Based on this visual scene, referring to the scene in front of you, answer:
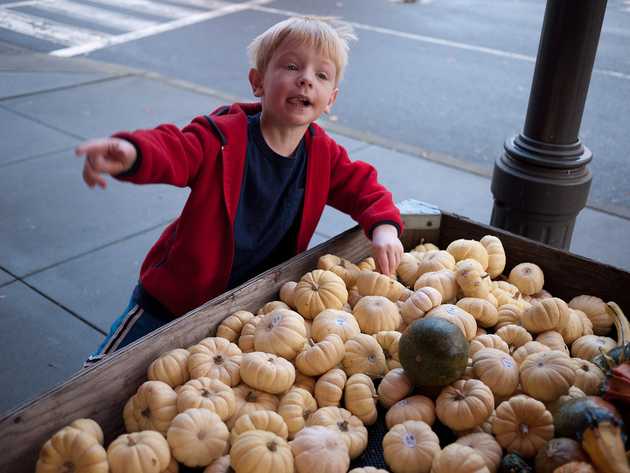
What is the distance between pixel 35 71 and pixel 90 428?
737 cm

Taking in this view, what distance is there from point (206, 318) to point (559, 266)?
147 cm

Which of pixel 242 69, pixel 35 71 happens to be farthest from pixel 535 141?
pixel 35 71

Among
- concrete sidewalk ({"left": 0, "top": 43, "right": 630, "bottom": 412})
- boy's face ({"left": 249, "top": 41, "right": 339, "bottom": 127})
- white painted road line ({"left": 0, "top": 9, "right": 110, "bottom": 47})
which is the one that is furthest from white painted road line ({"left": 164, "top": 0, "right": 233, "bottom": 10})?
boy's face ({"left": 249, "top": 41, "right": 339, "bottom": 127})

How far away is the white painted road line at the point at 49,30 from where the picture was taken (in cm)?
986

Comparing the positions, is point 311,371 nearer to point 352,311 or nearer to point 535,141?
point 352,311

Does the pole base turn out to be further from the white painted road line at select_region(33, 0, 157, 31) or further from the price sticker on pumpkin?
the white painted road line at select_region(33, 0, 157, 31)

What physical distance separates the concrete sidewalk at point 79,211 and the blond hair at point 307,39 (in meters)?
1.93

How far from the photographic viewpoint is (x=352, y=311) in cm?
247

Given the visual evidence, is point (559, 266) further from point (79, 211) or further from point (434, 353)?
point (79, 211)

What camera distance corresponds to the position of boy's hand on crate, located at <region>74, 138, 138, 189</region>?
1848mm

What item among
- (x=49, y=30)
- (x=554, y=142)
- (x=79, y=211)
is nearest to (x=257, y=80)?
(x=554, y=142)

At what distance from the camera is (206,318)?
2.24 m

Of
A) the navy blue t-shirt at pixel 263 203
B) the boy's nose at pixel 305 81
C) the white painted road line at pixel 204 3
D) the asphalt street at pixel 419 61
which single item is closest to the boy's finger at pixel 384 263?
the navy blue t-shirt at pixel 263 203

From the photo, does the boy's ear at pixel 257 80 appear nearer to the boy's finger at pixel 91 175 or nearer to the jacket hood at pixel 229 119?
the jacket hood at pixel 229 119
